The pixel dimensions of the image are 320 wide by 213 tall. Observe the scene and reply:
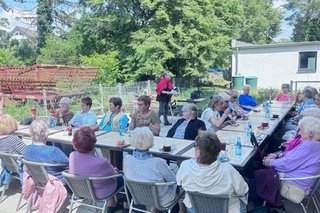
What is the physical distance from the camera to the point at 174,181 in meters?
2.73

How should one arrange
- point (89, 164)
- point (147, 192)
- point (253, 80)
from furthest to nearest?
point (253, 80) → point (89, 164) → point (147, 192)

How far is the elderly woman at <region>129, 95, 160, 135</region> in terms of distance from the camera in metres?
4.46

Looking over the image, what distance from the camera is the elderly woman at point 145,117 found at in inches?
175

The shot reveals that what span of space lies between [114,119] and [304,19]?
31638 millimetres

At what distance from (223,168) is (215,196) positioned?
0.24m

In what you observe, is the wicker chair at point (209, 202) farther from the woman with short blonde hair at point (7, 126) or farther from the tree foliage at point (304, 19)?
the tree foliage at point (304, 19)

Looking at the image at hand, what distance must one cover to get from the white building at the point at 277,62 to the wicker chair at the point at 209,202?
16073 millimetres

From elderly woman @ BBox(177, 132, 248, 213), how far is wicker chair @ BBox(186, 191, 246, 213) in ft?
0.30

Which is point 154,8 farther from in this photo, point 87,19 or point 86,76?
point 86,76

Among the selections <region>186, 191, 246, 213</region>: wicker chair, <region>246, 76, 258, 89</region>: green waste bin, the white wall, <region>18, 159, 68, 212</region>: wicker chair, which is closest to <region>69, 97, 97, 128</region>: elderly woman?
<region>18, 159, 68, 212</region>: wicker chair

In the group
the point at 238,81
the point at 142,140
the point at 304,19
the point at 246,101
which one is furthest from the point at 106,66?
the point at 304,19

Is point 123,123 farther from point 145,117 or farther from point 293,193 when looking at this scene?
point 293,193

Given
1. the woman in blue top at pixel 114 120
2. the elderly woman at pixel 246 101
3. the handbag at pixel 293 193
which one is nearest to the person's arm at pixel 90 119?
the woman in blue top at pixel 114 120

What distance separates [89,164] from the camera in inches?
111
